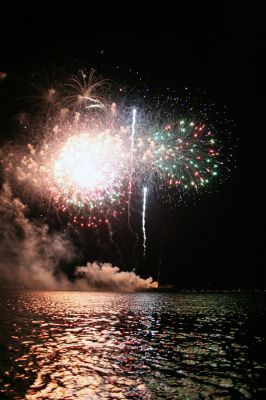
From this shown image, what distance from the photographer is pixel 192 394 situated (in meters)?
14.2

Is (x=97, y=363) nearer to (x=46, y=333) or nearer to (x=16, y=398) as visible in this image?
(x=16, y=398)

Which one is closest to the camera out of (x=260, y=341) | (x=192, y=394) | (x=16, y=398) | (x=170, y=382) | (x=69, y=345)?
(x=16, y=398)

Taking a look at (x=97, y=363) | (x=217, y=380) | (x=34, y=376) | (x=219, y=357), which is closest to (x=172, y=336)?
(x=219, y=357)

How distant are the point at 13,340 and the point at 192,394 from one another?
52.6 feet

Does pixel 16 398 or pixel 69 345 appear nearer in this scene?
pixel 16 398

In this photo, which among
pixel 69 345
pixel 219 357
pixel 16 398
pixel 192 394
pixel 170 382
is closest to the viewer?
pixel 16 398

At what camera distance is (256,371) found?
18.3 m

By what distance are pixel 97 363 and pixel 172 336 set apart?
40.6 ft

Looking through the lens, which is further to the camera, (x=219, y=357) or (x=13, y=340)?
(x=13, y=340)

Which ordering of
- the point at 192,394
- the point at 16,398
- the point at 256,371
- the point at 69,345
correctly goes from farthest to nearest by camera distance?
the point at 69,345
the point at 256,371
the point at 192,394
the point at 16,398

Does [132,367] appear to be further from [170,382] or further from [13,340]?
[13,340]

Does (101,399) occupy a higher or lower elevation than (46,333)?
lower

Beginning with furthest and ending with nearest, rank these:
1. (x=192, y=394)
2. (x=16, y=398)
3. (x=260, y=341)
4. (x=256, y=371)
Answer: (x=260, y=341) → (x=256, y=371) → (x=192, y=394) → (x=16, y=398)

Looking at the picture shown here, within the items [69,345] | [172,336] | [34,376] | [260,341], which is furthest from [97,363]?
[260,341]
